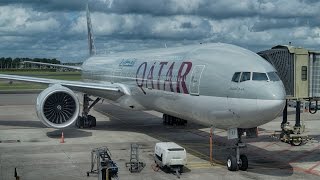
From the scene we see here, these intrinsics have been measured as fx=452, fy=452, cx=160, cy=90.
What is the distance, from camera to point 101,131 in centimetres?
2644

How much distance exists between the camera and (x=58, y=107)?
22922 mm

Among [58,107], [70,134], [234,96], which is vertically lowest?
[70,134]

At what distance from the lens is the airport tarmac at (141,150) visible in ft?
51.9

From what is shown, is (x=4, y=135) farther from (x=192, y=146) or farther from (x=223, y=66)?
(x=223, y=66)

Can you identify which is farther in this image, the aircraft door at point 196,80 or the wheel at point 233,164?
the aircraft door at point 196,80

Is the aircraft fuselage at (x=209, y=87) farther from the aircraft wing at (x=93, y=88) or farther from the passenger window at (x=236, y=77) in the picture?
the aircraft wing at (x=93, y=88)

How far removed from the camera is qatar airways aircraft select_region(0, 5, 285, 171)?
14.4m

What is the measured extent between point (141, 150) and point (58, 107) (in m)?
5.40

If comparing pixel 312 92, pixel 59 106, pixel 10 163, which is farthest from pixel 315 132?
pixel 10 163

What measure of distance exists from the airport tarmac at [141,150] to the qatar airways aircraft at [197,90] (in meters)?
1.33

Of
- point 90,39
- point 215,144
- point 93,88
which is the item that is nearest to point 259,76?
point 215,144

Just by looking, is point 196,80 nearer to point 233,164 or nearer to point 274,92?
point 233,164

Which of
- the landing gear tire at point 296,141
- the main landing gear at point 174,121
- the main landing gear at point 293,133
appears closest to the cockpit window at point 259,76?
the main landing gear at point 293,133

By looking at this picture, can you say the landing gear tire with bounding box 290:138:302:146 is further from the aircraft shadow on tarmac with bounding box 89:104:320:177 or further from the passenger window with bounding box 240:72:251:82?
the passenger window with bounding box 240:72:251:82
